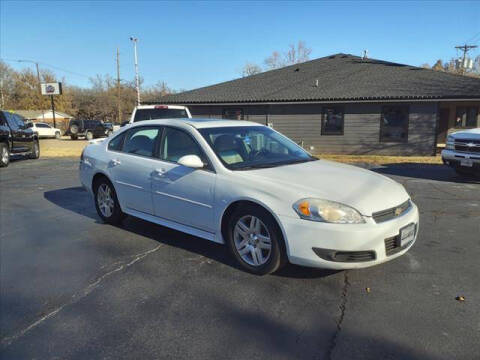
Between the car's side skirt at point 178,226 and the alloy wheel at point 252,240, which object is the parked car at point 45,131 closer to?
the car's side skirt at point 178,226

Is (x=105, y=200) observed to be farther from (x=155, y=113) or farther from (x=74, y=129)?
(x=74, y=129)

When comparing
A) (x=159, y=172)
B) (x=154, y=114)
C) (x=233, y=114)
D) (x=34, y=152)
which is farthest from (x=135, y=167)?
(x=233, y=114)

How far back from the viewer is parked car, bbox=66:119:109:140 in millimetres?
31250

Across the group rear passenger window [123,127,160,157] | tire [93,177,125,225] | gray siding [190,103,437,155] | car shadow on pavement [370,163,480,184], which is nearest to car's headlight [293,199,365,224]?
rear passenger window [123,127,160,157]

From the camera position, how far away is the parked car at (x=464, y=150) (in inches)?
347

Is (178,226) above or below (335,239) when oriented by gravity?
below

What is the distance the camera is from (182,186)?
4121 millimetres

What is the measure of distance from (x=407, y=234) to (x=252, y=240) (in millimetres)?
1480

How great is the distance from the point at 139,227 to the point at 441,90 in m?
15.2

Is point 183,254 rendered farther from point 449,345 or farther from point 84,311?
point 449,345

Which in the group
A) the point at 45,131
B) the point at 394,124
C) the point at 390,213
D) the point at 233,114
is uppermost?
the point at 233,114

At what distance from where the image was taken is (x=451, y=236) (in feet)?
16.1

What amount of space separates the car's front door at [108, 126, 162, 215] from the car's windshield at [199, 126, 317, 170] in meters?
0.84

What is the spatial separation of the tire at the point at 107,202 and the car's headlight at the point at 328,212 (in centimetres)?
304
